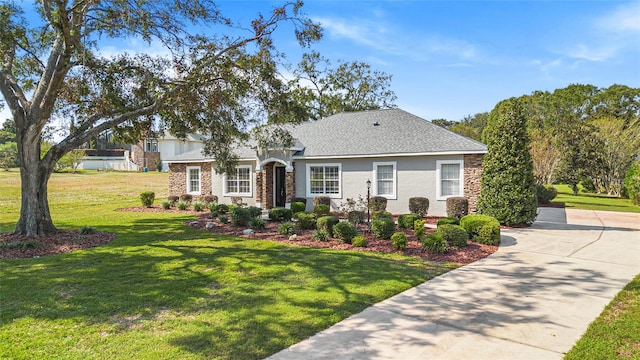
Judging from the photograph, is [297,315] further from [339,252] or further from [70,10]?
[70,10]

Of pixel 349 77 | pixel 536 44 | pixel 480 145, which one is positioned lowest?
pixel 480 145

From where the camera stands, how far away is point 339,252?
29.1 feet

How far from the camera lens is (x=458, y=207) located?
1402 centimetres

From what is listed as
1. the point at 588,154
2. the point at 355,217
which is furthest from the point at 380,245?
the point at 588,154

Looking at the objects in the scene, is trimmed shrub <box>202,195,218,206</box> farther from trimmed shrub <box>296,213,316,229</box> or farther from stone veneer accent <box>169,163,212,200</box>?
trimmed shrub <box>296,213,316,229</box>

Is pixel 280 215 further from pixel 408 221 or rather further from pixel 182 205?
pixel 182 205

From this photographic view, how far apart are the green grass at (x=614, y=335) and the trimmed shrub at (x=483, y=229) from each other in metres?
4.06

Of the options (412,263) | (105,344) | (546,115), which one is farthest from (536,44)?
(546,115)

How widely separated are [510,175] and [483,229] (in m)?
3.74

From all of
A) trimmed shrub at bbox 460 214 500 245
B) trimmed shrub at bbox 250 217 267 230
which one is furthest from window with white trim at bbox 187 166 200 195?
trimmed shrub at bbox 460 214 500 245

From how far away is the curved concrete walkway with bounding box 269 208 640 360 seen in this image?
398 cm

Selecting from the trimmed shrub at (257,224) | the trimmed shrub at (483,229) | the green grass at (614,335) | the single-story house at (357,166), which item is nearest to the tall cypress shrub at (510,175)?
the single-story house at (357,166)

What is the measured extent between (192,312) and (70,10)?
27.1ft

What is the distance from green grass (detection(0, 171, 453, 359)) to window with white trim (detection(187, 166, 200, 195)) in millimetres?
10817
